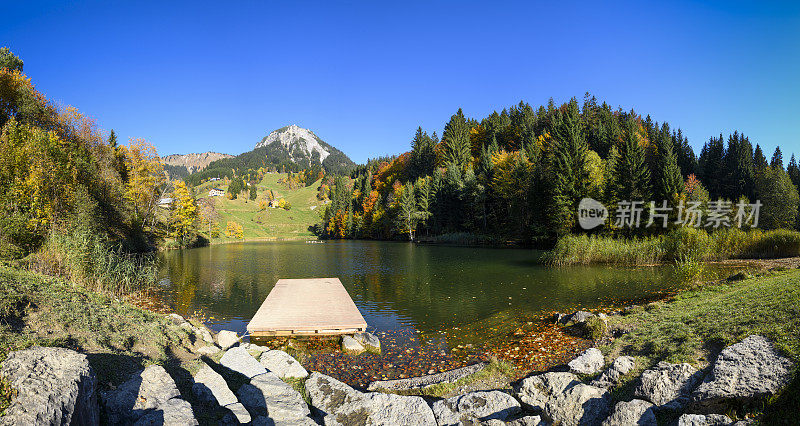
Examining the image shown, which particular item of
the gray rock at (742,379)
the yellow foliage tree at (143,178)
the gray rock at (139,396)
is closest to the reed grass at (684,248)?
the gray rock at (742,379)

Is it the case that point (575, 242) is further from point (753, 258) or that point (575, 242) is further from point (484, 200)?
point (484, 200)

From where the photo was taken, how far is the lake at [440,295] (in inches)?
441

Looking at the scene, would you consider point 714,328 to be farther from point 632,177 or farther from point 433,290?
point 632,177

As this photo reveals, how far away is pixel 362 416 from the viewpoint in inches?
235

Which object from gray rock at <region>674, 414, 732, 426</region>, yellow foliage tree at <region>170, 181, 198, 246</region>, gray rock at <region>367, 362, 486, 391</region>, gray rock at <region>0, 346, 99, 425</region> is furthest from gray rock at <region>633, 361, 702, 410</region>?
yellow foliage tree at <region>170, 181, 198, 246</region>

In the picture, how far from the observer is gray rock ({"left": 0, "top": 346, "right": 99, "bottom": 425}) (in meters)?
3.16

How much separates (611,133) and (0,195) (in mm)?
71243

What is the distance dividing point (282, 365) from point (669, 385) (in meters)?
7.23

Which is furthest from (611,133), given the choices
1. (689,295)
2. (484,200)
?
(689,295)

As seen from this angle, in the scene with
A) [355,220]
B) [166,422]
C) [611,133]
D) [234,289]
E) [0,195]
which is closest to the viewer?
[166,422]

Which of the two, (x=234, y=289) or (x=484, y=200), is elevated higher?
(x=484, y=200)

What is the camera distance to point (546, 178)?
143 ft

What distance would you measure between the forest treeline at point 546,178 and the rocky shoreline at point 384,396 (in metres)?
35.4

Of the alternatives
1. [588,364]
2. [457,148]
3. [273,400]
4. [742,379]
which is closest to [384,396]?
[273,400]
